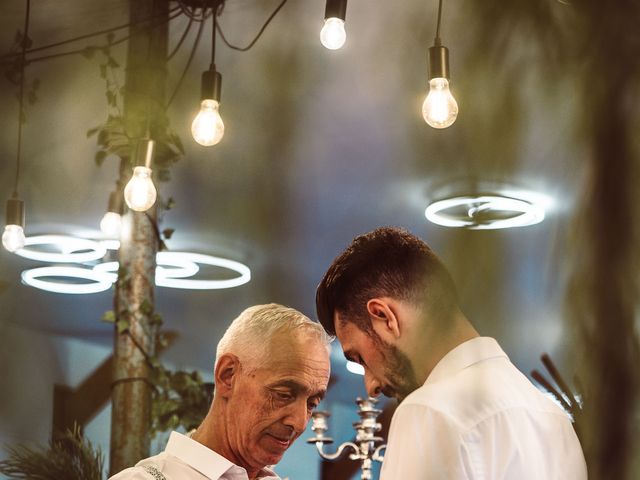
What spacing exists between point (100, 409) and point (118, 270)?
1.72 feet

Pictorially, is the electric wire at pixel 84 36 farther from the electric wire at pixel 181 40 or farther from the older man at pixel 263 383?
the older man at pixel 263 383

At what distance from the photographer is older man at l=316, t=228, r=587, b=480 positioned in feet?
2.23

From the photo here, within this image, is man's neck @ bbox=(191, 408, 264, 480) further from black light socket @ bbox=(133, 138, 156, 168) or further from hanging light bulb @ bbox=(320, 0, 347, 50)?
hanging light bulb @ bbox=(320, 0, 347, 50)

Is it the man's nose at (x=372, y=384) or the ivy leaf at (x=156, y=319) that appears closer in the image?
the man's nose at (x=372, y=384)

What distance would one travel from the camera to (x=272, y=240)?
0.95ft

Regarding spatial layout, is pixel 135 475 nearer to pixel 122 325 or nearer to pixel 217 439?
pixel 217 439

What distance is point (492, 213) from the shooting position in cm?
19

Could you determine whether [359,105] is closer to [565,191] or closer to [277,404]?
[565,191]

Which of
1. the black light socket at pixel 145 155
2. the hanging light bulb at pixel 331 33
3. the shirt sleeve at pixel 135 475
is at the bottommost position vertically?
the shirt sleeve at pixel 135 475

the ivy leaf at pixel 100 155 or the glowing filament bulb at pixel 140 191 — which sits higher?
the glowing filament bulb at pixel 140 191

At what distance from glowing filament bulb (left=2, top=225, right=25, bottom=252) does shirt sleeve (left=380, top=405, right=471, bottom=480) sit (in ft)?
1.44

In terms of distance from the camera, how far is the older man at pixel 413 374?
0.68 m

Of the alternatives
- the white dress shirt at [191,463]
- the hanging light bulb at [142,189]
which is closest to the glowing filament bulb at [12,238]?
the white dress shirt at [191,463]

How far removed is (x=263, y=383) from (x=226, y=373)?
0.09 meters
